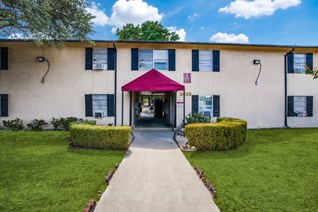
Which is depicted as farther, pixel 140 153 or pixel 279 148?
pixel 279 148

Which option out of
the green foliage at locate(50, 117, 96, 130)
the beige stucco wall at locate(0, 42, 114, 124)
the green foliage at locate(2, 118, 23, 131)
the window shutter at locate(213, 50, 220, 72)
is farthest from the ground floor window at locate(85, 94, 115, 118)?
the window shutter at locate(213, 50, 220, 72)

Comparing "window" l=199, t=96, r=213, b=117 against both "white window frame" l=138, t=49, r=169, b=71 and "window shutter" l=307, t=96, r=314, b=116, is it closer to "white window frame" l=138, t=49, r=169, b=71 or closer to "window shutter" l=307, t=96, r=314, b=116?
"white window frame" l=138, t=49, r=169, b=71

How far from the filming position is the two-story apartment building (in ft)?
39.5

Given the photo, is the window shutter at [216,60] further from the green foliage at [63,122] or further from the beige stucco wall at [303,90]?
the green foliage at [63,122]

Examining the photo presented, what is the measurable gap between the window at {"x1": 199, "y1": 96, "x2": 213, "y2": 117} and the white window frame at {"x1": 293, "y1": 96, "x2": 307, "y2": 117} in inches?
246

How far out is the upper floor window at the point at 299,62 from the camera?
44.5 ft

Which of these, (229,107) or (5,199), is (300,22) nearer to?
(229,107)

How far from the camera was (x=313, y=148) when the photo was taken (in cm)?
Result: 793

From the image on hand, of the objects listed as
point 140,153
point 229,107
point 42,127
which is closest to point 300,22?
point 229,107

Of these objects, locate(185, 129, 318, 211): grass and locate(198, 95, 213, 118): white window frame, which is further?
locate(198, 95, 213, 118): white window frame

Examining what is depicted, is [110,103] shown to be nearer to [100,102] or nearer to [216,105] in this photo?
[100,102]

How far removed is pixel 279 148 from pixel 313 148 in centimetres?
138

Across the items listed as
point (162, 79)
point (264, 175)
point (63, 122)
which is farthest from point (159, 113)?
point (264, 175)

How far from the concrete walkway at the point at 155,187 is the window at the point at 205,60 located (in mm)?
7605
